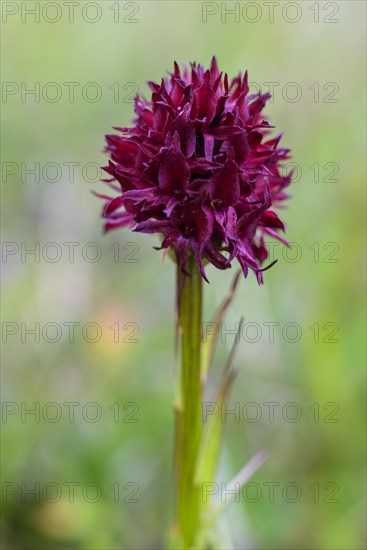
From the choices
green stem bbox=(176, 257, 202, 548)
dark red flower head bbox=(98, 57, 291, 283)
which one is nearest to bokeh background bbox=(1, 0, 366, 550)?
green stem bbox=(176, 257, 202, 548)

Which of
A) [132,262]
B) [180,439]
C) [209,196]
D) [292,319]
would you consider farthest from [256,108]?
[132,262]

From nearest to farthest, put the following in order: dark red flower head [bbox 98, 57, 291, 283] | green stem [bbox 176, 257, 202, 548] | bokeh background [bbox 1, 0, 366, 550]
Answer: dark red flower head [bbox 98, 57, 291, 283], green stem [bbox 176, 257, 202, 548], bokeh background [bbox 1, 0, 366, 550]

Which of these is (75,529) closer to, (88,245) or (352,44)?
(88,245)

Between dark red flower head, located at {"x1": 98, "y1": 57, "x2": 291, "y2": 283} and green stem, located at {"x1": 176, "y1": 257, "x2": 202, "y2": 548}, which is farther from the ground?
dark red flower head, located at {"x1": 98, "y1": 57, "x2": 291, "y2": 283}

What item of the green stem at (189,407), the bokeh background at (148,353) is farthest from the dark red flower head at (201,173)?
the bokeh background at (148,353)

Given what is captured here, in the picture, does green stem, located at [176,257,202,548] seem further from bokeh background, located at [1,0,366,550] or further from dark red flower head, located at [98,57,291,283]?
bokeh background, located at [1,0,366,550]
